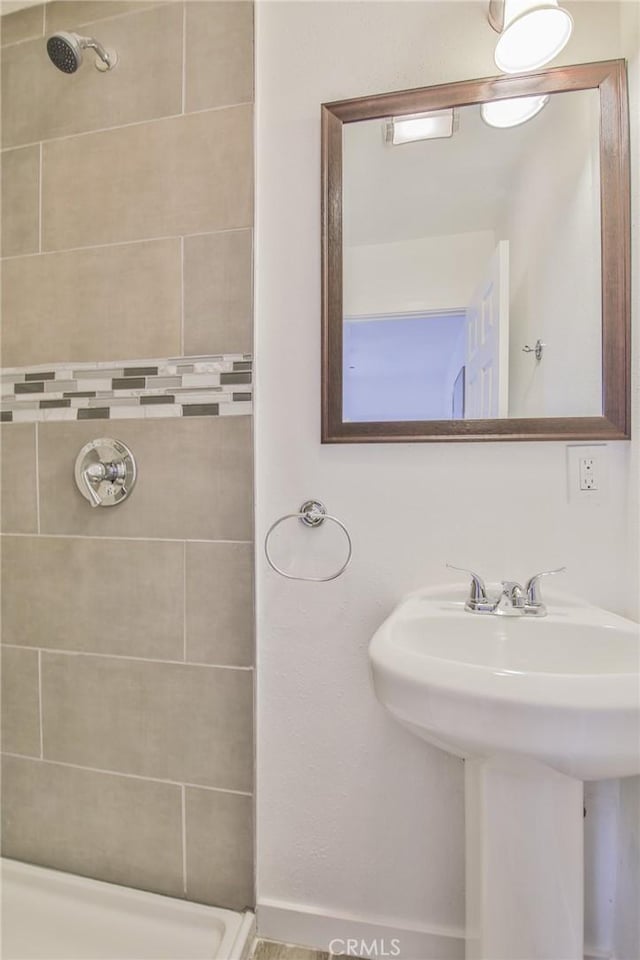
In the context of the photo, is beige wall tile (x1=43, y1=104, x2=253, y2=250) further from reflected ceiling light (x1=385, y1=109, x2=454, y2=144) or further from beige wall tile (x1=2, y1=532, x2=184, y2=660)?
beige wall tile (x1=2, y1=532, x2=184, y2=660)

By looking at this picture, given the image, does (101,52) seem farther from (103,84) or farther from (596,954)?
(596,954)

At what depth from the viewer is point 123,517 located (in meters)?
1.22

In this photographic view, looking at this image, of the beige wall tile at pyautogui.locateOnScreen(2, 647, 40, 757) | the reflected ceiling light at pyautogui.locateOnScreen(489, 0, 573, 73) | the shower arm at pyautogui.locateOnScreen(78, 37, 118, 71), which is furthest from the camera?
the beige wall tile at pyautogui.locateOnScreen(2, 647, 40, 757)

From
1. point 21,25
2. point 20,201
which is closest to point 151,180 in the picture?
point 20,201

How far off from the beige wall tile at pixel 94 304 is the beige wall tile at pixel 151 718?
2.61 feet

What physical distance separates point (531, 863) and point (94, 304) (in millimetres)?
1489

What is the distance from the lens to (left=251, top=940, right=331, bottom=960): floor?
1.06m

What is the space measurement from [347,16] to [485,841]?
171 cm

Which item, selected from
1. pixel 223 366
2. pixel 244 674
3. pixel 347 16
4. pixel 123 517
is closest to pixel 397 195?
pixel 347 16

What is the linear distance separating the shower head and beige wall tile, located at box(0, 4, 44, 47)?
30 centimetres

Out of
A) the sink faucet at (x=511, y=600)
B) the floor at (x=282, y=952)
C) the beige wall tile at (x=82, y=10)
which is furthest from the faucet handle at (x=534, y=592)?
the beige wall tile at (x=82, y=10)

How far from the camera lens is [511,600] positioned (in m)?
0.96

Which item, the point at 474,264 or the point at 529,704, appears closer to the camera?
the point at 529,704

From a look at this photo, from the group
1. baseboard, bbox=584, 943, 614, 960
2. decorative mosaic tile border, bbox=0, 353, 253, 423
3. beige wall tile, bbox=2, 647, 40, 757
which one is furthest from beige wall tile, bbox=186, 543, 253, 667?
baseboard, bbox=584, 943, 614, 960
